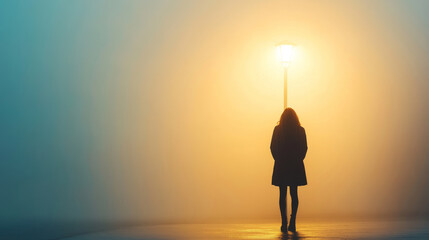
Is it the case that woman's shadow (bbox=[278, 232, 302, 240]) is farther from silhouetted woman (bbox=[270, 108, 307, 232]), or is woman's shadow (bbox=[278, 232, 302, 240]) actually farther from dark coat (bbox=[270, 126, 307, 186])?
dark coat (bbox=[270, 126, 307, 186])

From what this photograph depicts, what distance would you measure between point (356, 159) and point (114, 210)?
14.0 feet

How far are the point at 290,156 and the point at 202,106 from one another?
240 centimetres

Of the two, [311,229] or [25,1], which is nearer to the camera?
[311,229]

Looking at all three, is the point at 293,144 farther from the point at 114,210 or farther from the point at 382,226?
the point at 114,210

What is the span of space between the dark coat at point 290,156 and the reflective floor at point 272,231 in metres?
0.73

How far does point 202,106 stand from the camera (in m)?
9.64

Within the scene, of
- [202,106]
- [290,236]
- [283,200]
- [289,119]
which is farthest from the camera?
[202,106]

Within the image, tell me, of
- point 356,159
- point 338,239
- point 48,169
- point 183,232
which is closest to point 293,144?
point 338,239

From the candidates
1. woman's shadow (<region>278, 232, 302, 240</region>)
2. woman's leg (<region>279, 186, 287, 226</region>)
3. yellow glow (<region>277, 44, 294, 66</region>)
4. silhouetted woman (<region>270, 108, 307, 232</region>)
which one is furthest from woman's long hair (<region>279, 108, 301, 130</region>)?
yellow glow (<region>277, 44, 294, 66</region>)

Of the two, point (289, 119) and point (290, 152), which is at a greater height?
point (289, 119)

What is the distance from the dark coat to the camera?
7672 mm

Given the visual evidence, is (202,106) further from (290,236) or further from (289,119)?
(290,236)

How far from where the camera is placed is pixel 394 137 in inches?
399

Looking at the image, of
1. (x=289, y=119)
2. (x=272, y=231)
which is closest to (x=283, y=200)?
(x=272, y=231)
